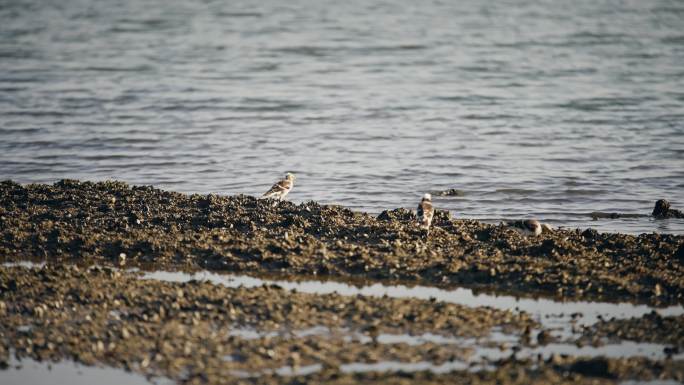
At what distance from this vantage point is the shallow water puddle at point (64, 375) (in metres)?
9.74

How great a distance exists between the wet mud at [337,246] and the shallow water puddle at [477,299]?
23 cm

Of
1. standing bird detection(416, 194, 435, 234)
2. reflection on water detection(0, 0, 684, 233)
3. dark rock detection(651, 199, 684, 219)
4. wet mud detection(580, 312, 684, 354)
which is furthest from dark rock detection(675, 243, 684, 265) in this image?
dark rock detection(651, 199, 684, 219)

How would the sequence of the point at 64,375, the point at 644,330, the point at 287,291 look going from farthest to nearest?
the point at 287,291
the point at 644,330
the point at 64,375

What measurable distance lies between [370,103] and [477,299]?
18.8 metres

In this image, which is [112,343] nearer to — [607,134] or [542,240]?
[542,240]

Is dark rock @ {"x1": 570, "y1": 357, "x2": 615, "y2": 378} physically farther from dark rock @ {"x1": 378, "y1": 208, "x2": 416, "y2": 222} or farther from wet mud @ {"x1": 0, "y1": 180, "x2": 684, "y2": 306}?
dark rock @ {"x1": 378, "y1": 208, "x2": 416, "y2": 222}

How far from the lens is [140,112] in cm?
2852

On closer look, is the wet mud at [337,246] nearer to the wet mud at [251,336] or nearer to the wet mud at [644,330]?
the wet mud at [644,330]

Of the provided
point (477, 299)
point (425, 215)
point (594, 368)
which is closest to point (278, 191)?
point (425, 215)

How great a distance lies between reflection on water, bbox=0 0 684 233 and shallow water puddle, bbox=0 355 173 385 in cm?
930

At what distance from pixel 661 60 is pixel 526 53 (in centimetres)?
511

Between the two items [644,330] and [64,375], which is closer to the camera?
[64,375]

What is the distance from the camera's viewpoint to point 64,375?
390 inches

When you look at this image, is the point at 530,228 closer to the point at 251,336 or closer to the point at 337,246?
the point at 337,246
